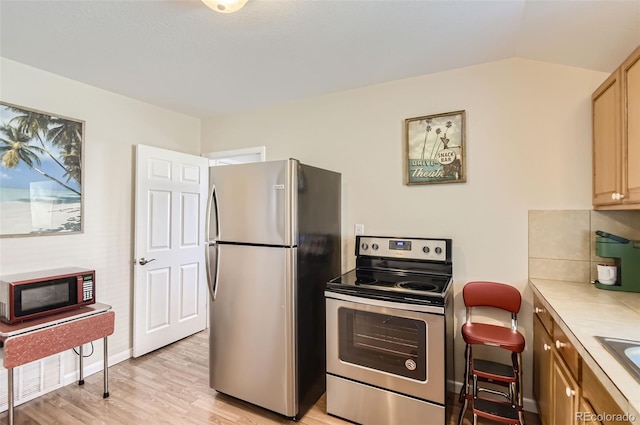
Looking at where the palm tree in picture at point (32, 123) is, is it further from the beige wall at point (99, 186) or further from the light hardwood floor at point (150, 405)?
the light hardwood floor at point (150, 405)

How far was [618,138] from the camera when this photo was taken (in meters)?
1.65

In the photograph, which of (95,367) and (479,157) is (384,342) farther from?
(95,367)

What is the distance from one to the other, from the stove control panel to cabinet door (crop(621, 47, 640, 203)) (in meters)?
1.01

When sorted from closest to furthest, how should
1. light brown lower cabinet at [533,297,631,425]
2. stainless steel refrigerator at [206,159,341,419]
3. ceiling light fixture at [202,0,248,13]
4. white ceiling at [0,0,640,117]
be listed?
light brown lower cabinet at [533,297,631,425], ceiling light fixture at [202,0,248,13], white ceiling at [0,0,640,117], stainless steel refrigerator at [206,159,341,419]

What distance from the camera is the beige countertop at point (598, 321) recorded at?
90 centimetres

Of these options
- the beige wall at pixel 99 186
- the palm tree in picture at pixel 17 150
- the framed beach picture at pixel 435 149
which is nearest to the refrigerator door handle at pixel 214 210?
the beige wall at pixel 99 186

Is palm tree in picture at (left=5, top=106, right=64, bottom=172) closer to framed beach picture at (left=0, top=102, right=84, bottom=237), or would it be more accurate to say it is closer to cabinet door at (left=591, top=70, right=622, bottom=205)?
framed beach picture at (left=0, top=102, right=84, bottom=237)

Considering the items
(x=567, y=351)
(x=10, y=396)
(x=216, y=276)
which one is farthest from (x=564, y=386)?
(x=10, y=396)

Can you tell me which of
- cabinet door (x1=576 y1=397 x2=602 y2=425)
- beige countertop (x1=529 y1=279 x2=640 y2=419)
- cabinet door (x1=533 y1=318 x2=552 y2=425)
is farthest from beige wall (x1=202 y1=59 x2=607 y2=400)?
cabinet door (x1=576 y1=397 x2=602 y2=425)

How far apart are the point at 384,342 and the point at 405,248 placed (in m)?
0.76

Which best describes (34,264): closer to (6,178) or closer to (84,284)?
(84,284)

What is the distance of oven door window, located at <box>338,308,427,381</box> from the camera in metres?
1.83

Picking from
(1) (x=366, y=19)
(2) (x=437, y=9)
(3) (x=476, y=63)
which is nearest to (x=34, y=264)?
(1) (x=366, y=19)

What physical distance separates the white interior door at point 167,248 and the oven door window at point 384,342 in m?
2.05
